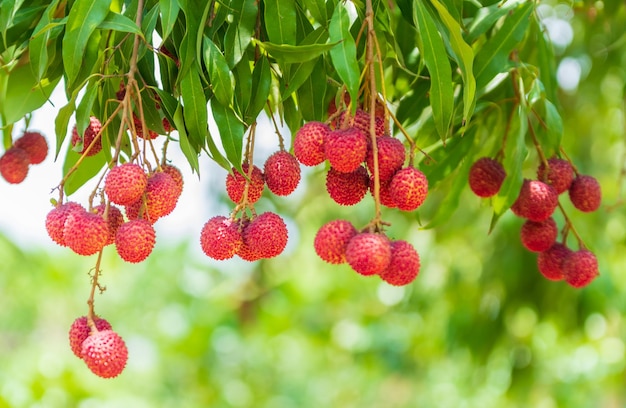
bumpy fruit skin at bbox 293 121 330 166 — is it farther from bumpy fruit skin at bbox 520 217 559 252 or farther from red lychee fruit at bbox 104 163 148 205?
bumpy fruit skin at bbox 520 217 559 252

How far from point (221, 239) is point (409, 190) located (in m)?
0.28

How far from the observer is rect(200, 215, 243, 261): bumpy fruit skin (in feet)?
3.80

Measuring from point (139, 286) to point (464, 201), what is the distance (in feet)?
15.3


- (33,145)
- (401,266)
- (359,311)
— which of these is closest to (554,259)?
(401,266)

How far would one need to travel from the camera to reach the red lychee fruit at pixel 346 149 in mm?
1086

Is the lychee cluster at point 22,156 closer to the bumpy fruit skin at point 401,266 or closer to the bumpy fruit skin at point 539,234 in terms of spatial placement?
the bumpy fruit skin at point 401,266

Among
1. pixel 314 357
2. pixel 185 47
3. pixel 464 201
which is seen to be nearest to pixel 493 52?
pixel 185 47

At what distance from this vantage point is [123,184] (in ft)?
3.50

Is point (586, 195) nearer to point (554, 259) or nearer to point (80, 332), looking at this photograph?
point (554, 259)

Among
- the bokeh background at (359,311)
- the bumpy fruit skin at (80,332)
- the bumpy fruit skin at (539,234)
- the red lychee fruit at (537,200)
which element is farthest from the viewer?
the bokeh background at (359,311)

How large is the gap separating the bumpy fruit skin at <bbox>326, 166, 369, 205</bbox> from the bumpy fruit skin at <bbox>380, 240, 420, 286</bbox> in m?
0.10

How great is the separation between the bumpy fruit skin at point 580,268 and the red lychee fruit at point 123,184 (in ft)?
2.97

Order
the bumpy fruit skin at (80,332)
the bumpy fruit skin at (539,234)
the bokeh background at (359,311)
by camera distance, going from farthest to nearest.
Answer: the bokeh background at (359,311) → the bumpy fruit skin at (539,234) → the bumpy fruit skin at (80,332)

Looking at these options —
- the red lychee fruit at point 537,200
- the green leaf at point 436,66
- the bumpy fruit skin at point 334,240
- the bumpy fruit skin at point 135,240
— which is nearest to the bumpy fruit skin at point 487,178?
the red lychee fruit at point 537,200
